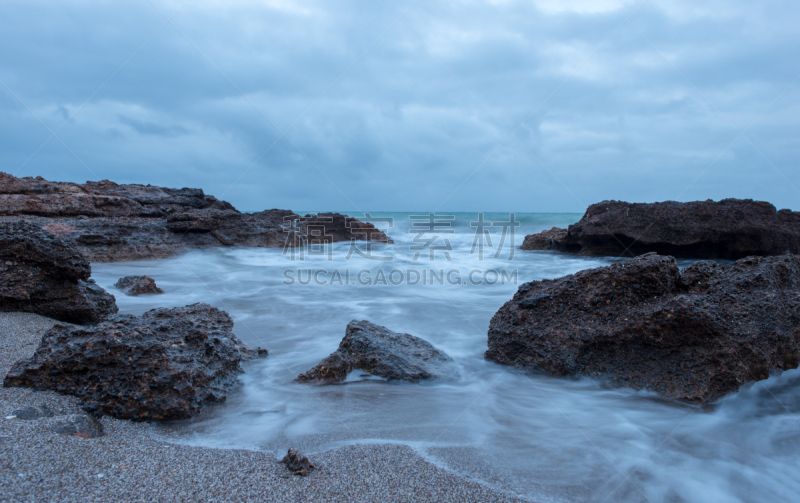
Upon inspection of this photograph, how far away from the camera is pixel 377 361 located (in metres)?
3.12

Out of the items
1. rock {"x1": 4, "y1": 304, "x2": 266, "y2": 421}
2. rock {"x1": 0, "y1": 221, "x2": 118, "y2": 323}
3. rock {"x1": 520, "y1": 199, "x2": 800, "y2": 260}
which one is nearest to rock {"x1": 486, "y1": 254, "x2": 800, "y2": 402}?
rock {"x1": 4, "y1": 304, "x2": 266, "y2": 421}

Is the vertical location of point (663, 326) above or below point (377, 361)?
above

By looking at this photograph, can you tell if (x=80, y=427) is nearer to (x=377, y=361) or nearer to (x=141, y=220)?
(x=377, y=361)

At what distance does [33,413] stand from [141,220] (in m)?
9.18

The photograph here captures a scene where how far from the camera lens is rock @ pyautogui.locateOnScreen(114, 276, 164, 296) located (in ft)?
18.6

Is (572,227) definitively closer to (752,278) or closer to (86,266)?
(752,278)

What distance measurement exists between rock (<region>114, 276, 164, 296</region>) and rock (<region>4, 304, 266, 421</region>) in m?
3.46

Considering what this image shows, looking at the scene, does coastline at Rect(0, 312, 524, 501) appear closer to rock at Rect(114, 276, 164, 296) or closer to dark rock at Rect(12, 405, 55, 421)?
dark rock at Rect(12, 405, 55, 421)

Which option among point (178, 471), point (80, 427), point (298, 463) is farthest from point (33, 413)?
point (298, 463)

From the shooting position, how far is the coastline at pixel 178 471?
1.59 meters

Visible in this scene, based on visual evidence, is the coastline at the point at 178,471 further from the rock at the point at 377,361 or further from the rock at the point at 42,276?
the rock at the point at 42,276

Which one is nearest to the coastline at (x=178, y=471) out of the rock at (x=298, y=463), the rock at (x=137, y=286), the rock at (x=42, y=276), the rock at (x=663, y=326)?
the rock at (x=298, y=463)

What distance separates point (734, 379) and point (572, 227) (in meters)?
8.93

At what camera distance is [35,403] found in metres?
2.12
